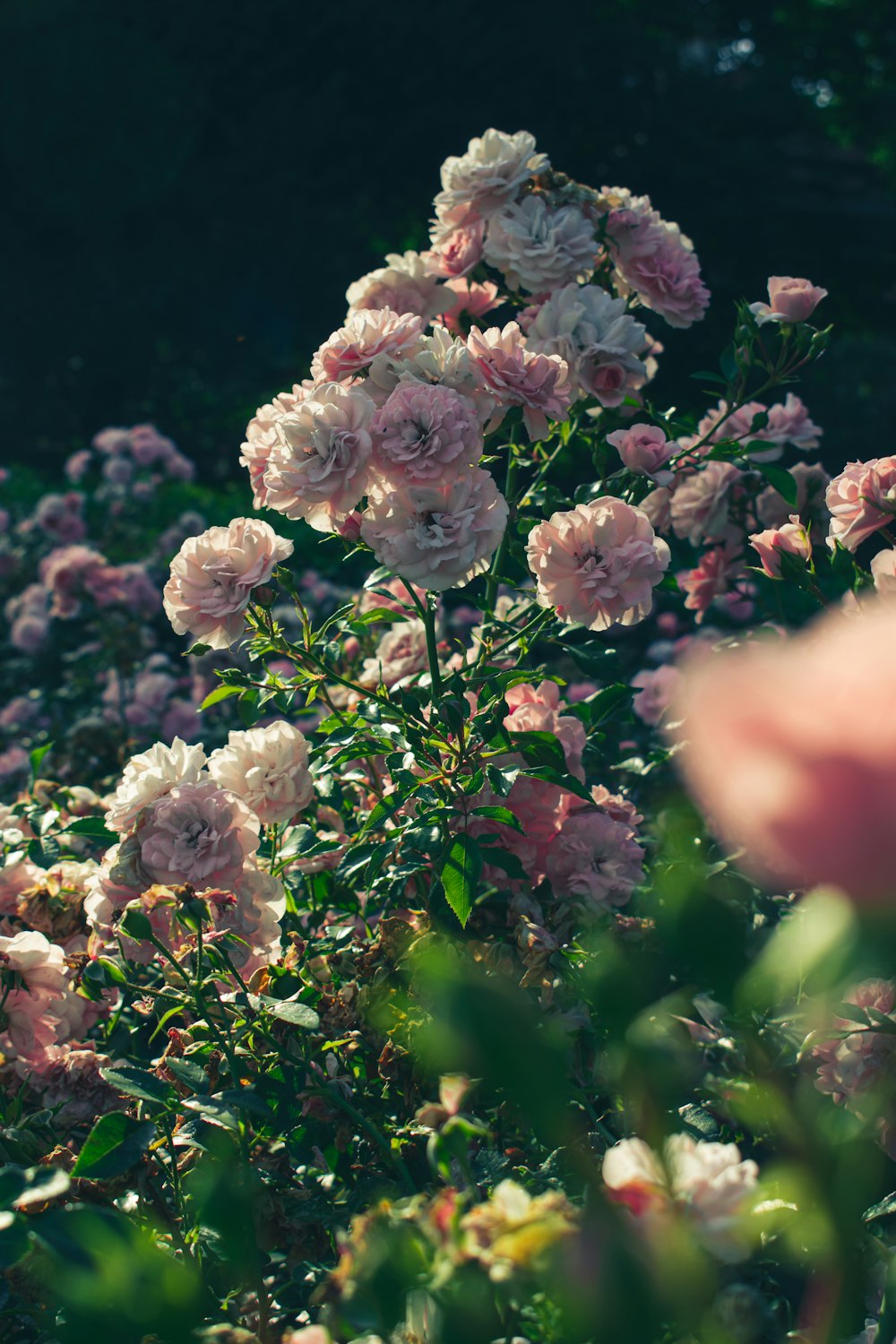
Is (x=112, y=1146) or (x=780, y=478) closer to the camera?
(x=112, y=1146)

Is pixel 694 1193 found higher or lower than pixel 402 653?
lower

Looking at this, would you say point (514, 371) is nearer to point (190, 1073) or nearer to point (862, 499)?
point (862, 499)

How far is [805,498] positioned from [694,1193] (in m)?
1.56

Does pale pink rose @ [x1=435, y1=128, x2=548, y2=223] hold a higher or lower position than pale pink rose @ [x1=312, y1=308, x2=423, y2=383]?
higher

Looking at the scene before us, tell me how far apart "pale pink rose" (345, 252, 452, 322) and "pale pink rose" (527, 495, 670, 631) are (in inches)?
20.1

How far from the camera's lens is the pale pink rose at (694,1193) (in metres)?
0.54

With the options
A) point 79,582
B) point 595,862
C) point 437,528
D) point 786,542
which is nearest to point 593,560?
point 437,528

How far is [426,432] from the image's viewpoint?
46.1 inches

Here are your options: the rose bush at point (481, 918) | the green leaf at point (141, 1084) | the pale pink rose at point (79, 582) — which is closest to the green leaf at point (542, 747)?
the rose bush at point (481, 918)

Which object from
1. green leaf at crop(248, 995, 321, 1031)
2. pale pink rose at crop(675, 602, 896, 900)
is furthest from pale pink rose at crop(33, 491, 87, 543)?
pale pink rose at crop(675, 602, 896, 900)

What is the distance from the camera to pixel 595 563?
1.25 metres

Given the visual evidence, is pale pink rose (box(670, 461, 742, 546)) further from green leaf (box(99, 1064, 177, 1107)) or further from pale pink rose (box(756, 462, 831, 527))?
green leaf (box(99, 1064, 177, 1107))

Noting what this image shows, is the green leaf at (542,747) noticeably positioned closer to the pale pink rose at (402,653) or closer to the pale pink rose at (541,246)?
the pale pink rose at (402,653)

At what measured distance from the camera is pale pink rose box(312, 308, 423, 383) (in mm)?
1301
